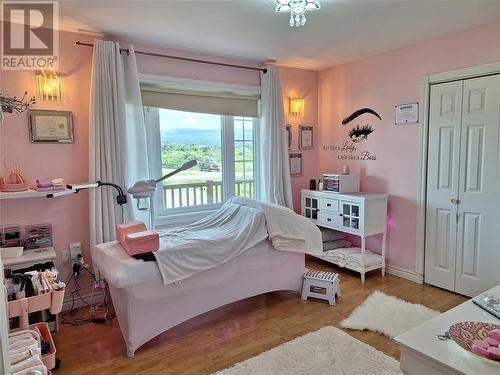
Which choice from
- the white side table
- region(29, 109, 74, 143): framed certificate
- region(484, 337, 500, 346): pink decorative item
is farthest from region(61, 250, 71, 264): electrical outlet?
region(484, 337, 500, 346): pink decorative item

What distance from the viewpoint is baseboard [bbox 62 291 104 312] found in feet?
9.84

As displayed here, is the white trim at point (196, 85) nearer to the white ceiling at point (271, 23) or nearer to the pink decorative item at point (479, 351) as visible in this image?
the white ceiling at point (271, 23)

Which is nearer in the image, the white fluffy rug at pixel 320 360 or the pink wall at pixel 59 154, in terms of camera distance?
the white fluffy rug at pixel 320 360

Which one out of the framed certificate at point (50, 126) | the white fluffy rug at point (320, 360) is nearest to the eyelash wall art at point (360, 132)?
the white fluffy rug at point (320, 360)

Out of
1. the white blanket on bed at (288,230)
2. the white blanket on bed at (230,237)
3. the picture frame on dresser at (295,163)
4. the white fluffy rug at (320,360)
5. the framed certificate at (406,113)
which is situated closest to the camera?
the white fluffy rug at (320,360)

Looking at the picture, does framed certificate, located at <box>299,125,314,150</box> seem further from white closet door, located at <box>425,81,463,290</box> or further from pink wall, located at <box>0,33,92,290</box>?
pink wall, located at <box>0,33,92,290</box>

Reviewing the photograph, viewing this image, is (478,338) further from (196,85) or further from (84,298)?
(196,85)

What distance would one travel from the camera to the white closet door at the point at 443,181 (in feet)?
10.4

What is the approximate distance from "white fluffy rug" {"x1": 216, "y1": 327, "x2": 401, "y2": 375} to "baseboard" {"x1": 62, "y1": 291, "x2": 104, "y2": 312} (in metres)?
1.61

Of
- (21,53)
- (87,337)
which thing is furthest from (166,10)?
(87,337)

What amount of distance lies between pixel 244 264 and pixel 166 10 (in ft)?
6.81

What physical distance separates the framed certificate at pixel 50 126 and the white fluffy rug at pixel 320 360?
2.29 meters

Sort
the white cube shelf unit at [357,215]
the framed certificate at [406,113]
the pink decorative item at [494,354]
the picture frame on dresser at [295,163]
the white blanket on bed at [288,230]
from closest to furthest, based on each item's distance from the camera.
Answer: the pink decorative item at [494,354] < the white blanket on bed at [288,230] < the framed certificate at [406,113] < the white cube shelf unit at [357,215] < the picture frame on dresser at [295,163]

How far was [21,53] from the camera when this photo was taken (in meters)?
2.73
